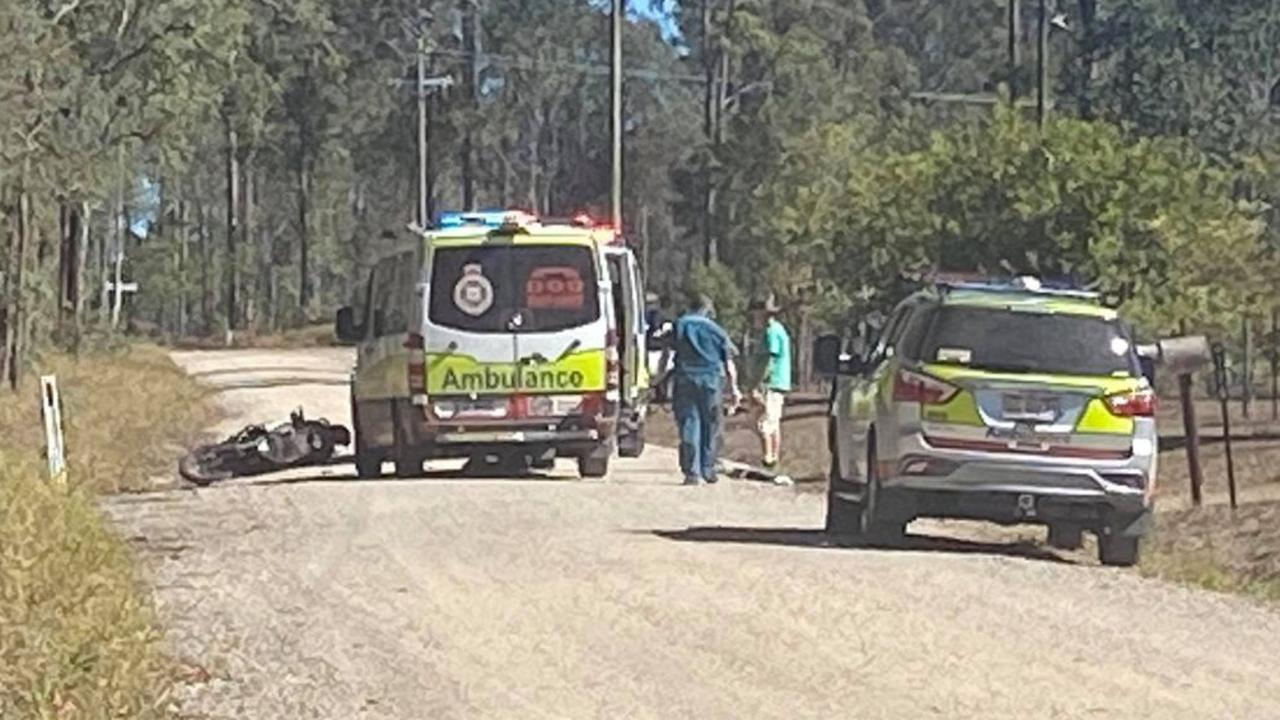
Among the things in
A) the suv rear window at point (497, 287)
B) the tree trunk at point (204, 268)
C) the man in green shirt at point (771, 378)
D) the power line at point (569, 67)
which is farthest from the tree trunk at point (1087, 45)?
the suv rear window at point (497, 287)

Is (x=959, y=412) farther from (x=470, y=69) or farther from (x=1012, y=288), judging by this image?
(x=470, y=69)

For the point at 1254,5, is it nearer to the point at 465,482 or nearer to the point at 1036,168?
the point at 1036,168

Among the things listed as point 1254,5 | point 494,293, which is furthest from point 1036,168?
point 1254,5

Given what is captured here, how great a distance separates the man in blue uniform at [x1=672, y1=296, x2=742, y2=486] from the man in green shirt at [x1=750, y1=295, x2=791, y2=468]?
311 cm

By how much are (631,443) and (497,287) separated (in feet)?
17.5

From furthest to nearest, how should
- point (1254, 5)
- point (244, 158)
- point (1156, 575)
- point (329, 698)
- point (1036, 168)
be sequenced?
point (244, 158), point (1254, 5), point (1036, 168), point (1156, 575), point (329, 698)

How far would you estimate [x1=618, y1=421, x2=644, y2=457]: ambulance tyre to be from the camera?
28594 millimetres

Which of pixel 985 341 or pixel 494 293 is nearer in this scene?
pixel 985 341

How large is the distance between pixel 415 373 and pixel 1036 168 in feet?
40.4

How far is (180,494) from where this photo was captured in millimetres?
22922

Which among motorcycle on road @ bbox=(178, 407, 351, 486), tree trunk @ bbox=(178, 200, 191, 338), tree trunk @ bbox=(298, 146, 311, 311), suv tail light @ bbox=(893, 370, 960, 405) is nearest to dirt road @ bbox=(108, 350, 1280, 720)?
suv tail light @ bbox=(893, 370, 960, 405)

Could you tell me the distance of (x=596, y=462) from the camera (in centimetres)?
2502

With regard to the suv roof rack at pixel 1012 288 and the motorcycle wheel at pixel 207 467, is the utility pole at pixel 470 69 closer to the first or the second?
the motorcycle wheel at pixel 207 467

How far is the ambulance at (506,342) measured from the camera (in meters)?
24.0
